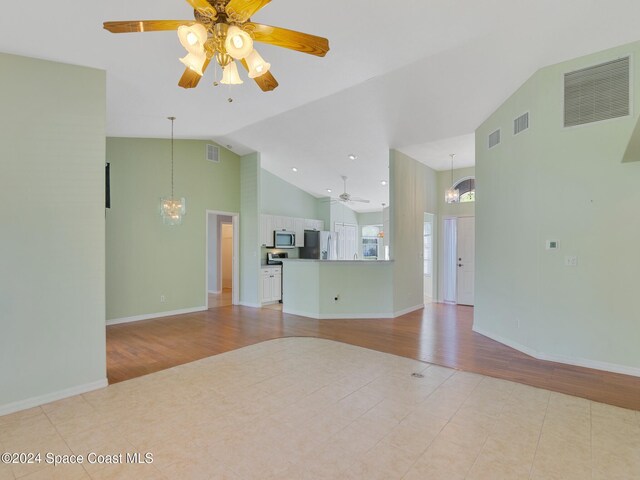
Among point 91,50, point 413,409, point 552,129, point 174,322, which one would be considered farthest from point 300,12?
point 174,322

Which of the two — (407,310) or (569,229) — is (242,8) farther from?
(407,310)

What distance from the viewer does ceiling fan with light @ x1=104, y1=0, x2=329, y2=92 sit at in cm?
186

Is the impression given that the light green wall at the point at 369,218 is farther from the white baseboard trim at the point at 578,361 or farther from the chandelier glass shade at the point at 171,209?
the white baseboard trim at the point at 578,361

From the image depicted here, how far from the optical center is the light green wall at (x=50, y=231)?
9.04 ft

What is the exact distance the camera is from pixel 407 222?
21.7 ft

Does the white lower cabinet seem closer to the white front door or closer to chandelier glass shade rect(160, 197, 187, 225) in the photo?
chandelier glass shade rect(160, 197, 187, 225)

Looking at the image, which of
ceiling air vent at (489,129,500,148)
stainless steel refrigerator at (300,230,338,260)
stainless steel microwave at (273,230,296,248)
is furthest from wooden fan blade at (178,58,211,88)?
stainless steel refrigerator at (300,230,338,260)

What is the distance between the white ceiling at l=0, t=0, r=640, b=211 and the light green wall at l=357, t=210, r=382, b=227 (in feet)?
17.6

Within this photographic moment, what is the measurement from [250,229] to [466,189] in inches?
196

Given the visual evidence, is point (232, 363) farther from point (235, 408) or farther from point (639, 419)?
point (639, 419)

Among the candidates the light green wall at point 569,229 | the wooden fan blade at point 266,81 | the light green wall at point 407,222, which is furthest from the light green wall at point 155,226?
the light green wall at point 569,229

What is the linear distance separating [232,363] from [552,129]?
14.7 ft

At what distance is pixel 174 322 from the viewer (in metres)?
5.81

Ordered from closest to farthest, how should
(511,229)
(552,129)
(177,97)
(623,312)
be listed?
(623,312), (552,129), (177,97), (511,229)
